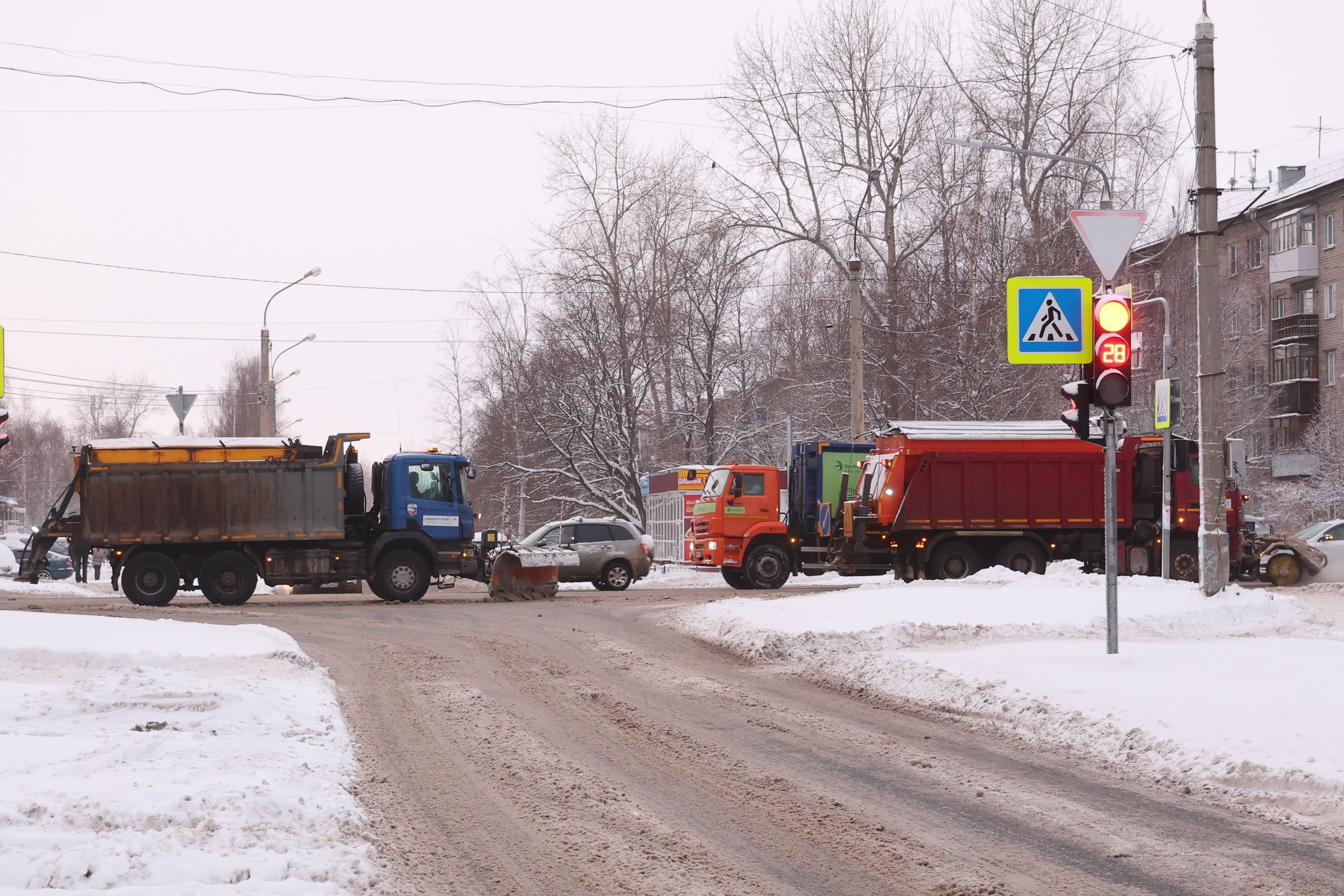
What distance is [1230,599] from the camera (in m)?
16.6

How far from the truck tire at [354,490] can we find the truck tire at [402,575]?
3.74ft

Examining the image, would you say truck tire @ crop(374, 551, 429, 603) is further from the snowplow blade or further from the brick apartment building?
the brick apartment building

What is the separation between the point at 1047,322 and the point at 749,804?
6.05 m

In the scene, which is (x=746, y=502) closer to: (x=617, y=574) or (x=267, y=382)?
(x=617, y=574)

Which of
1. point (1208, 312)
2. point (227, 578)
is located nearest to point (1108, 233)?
point (1208, 312)

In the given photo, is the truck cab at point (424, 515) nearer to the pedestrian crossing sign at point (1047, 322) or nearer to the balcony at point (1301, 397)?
the pedestrian crossing sign at point (1047, 322)

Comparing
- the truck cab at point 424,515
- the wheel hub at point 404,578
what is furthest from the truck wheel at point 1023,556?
the wheel hub at point 404,578

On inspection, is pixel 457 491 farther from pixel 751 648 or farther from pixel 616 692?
pixel 616 692

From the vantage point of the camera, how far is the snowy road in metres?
5.68

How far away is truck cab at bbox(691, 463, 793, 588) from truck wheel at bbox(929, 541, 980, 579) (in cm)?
327

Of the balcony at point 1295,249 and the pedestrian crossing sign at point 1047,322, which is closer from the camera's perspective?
the pedestrian crossing sign at point 1047,322

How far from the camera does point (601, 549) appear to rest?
90.0 ft

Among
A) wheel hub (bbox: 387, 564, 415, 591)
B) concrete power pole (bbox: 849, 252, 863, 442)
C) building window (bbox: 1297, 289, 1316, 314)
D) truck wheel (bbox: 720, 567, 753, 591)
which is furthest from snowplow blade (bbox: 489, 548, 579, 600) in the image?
building window (bbox: 1297, 289, 1316, 314)

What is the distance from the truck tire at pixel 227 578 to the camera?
2362 centimetres
